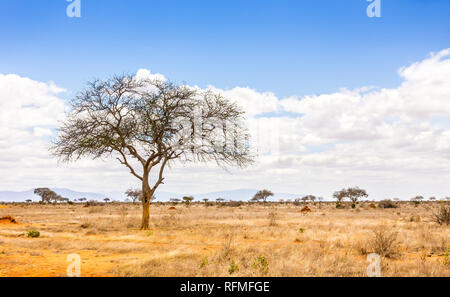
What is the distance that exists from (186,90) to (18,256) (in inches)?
523

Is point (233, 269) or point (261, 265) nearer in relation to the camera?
point (233, 269)

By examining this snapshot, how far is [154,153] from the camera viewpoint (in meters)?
22.6

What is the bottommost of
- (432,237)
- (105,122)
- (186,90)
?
(432,237)

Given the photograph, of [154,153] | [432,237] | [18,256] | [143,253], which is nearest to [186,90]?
[154,153]
